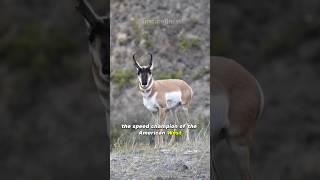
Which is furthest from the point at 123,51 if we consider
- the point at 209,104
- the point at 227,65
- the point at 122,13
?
the point at 227,65

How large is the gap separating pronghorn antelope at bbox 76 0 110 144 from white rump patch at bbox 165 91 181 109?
13cm

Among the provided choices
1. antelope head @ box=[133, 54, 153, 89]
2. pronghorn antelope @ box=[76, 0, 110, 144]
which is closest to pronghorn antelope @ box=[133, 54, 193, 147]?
antelope head @ box=[133, 54, 153, 89]

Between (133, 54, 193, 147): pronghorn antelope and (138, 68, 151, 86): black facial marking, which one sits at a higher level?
(138, 68, 151, 86): black facial marking

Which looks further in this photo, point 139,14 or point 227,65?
point 227,65

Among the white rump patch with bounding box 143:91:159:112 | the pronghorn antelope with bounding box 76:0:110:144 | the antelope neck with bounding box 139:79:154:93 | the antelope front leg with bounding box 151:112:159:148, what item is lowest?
the antelope front leg with bounding box 151:112:159:148

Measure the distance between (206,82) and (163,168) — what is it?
0.18m

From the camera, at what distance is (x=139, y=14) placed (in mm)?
1379

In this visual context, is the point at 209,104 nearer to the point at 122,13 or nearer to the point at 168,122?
the point at 168,122

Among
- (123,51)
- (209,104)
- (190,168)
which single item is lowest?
(190,168)

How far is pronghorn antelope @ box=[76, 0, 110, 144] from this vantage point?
4.76 feet

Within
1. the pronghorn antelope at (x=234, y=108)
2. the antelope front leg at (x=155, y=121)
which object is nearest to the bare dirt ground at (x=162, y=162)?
the antelope front leg at (x=155, y=121)

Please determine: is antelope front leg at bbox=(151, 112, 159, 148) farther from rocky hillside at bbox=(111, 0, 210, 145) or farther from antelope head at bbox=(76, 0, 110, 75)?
antelope head at bbox=(76, 0, 110, 75)

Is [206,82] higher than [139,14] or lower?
lower

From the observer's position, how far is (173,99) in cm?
143
